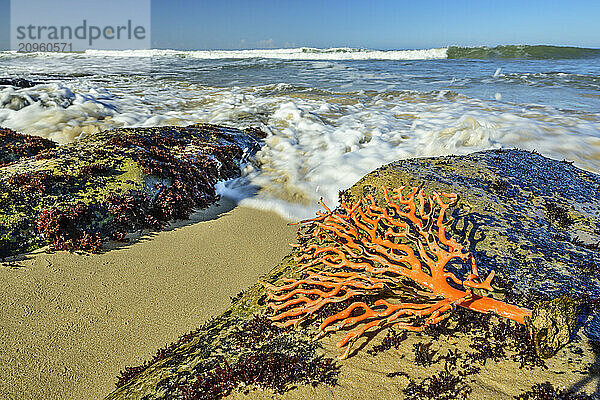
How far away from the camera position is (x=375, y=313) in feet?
8.08

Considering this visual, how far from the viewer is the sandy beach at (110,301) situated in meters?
3.21

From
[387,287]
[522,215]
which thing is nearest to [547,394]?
[387,287]

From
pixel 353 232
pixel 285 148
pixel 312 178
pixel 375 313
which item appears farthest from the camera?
pixel 285 148

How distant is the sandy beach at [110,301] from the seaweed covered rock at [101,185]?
14.2 inches

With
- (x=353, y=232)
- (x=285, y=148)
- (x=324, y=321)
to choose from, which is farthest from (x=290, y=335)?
(x=285, y=148)

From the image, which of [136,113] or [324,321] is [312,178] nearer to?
[324,321]

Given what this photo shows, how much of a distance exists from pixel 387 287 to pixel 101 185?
5.05 meters

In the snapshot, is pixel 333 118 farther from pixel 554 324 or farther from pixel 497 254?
pixel 554 324

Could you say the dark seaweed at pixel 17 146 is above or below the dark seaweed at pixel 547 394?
above

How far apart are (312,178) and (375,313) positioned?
5814 mm

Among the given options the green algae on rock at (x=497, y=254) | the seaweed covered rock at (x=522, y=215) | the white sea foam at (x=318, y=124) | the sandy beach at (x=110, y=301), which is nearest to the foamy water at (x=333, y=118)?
the white sea foam at (x=318, y=124)

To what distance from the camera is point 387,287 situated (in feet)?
8.51

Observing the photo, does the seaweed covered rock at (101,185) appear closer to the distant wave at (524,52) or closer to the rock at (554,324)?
the rock at (554,324)

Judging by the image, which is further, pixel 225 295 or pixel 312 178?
pixel 312 178
